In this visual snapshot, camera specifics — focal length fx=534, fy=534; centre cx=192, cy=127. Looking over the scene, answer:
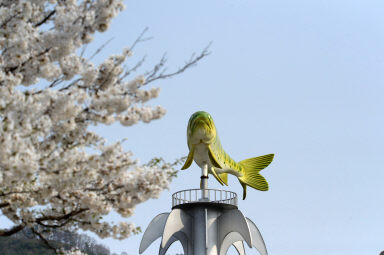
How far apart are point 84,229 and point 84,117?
2.75m

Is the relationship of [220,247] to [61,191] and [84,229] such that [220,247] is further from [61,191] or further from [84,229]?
[61,191]

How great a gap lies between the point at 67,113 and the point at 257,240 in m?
17.8

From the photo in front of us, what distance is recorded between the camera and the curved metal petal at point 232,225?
22422 mm

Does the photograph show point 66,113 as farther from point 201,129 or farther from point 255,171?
point 255,171

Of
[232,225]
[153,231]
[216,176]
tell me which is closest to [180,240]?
[153,231]

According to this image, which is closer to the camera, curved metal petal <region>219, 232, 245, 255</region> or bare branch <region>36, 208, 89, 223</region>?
bare branch <region>36, 208, 89, 223</region>

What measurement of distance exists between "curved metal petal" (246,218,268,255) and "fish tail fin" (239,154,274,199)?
68.6 inches

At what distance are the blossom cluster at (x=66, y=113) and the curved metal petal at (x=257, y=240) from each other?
15.4 m

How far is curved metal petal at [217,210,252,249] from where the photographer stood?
73.6 feet

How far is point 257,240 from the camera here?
24.2m

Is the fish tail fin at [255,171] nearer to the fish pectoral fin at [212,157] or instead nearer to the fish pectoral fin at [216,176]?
the fish pectoral fin at [216,176]

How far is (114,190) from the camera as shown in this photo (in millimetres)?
8945

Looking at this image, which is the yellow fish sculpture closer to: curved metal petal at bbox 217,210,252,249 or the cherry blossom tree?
curved metal petal at bbox 217,210,252,249

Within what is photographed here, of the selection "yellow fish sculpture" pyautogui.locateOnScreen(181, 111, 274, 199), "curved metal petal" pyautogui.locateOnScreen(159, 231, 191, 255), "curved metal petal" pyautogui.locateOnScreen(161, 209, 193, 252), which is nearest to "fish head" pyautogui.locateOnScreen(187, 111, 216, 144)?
"yellow fish sculpture" pyautogui.locateOnScreen(181, 111, 274, 199)
